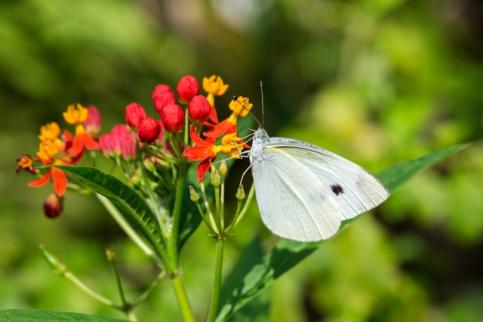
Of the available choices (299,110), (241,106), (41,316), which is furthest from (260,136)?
(299,110)

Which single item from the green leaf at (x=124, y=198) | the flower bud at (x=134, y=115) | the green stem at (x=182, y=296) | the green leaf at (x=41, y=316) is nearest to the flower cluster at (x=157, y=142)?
the flower bud at (x=134, y=115)

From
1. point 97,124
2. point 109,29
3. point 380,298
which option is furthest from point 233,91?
point 97,124

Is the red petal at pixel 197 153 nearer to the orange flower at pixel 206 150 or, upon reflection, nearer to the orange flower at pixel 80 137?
the orange flower at pixel 206 150

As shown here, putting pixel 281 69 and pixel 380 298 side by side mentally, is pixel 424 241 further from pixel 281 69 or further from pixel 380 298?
pixel 281 69

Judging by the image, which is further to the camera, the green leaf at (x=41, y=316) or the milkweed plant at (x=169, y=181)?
the milkweed plant at (x=169, y=181)

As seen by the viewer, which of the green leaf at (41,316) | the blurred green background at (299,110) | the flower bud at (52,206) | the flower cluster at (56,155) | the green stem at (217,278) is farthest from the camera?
the blurred green background at (299,110)

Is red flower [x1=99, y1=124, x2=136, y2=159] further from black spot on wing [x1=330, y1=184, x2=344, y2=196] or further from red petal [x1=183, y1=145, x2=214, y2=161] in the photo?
black spot on wing [x1=330, y1=184, x2=344, y2=196]
